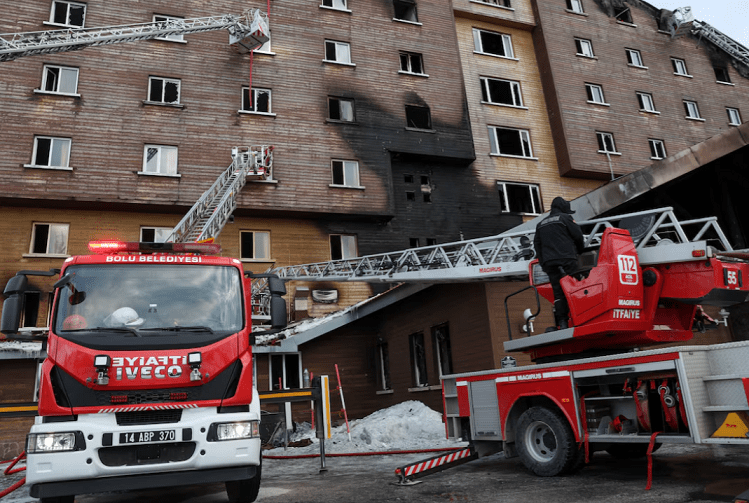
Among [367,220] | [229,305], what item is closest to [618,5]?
[367,220]

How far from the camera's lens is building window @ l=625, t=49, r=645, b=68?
97.3 feet

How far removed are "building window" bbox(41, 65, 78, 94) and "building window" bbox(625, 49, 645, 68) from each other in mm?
26786

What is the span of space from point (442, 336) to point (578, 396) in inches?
370

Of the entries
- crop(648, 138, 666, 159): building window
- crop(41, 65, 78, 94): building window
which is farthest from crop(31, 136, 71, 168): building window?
crop(648, 138, 666, 159): building window

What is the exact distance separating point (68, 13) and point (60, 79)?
3.07 meters

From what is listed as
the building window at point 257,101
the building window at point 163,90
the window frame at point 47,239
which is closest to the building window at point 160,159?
the building window at point 163,90

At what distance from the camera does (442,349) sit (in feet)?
52.5

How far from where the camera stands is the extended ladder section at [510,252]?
23.0ft

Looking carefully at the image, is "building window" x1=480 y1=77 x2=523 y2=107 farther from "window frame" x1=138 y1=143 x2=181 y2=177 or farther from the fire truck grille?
the fire truck grille

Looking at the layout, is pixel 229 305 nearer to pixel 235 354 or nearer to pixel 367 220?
pixel 235 354

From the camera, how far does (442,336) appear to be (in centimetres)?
1598

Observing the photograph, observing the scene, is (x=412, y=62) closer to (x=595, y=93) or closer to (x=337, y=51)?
(x=337, y=51)

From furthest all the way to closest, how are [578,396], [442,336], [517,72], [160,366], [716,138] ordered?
[517,72], [442,336], [716,138], [578,396], [160,366]

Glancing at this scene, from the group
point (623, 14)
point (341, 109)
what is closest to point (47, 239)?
point (341, 109)
